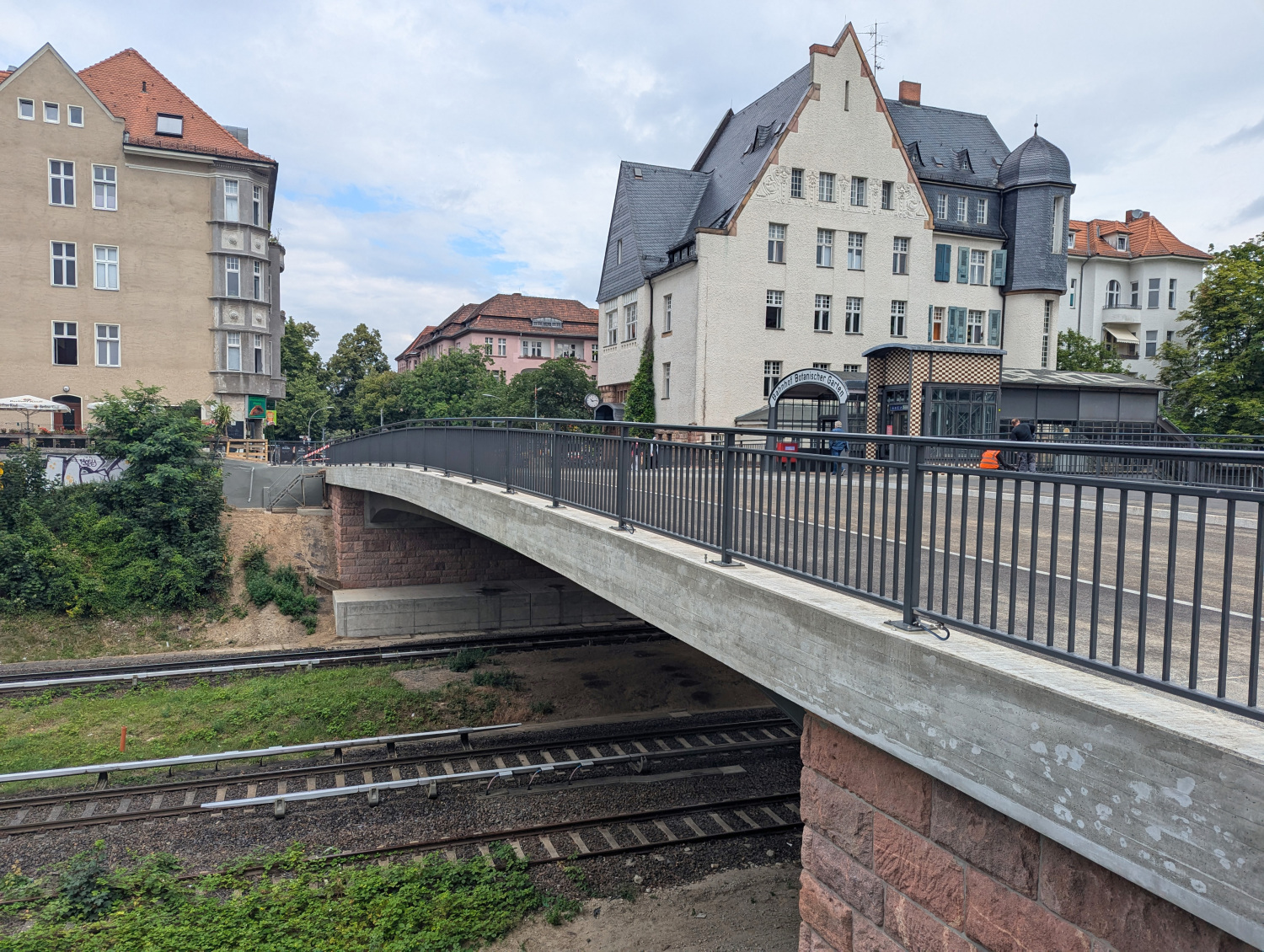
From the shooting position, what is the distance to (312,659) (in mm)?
20016

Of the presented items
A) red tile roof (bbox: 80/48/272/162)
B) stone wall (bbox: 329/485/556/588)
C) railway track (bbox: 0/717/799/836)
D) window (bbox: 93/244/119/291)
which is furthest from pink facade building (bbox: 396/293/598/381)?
railway track (bbox: 0/717/799/836)

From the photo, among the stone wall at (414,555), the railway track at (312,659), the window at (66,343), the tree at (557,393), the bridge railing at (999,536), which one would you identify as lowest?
the railway track at (312,659)

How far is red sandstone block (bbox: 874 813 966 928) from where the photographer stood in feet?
13.0

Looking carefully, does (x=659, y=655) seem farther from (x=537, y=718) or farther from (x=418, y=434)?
(x=418, y=434)

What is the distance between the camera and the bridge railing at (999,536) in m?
3.16

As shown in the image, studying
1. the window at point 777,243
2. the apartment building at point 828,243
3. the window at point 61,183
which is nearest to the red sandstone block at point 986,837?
the apartment building at point 828,243

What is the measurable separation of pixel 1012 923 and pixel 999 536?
1629mm

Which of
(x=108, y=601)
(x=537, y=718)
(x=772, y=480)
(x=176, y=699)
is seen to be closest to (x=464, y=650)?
(x=537, y=718)

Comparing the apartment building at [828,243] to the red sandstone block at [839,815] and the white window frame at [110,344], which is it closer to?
the white window frame at [110,344]

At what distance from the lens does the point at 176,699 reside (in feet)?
55.5

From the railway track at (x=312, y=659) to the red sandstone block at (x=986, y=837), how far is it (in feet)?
53.8

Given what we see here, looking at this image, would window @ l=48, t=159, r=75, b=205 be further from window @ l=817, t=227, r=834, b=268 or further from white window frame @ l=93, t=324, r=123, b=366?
window @ l=817, t=227, r=834, b=268

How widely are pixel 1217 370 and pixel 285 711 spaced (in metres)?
38.2

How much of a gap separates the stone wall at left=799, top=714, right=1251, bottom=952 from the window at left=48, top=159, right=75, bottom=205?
45.1 metres
